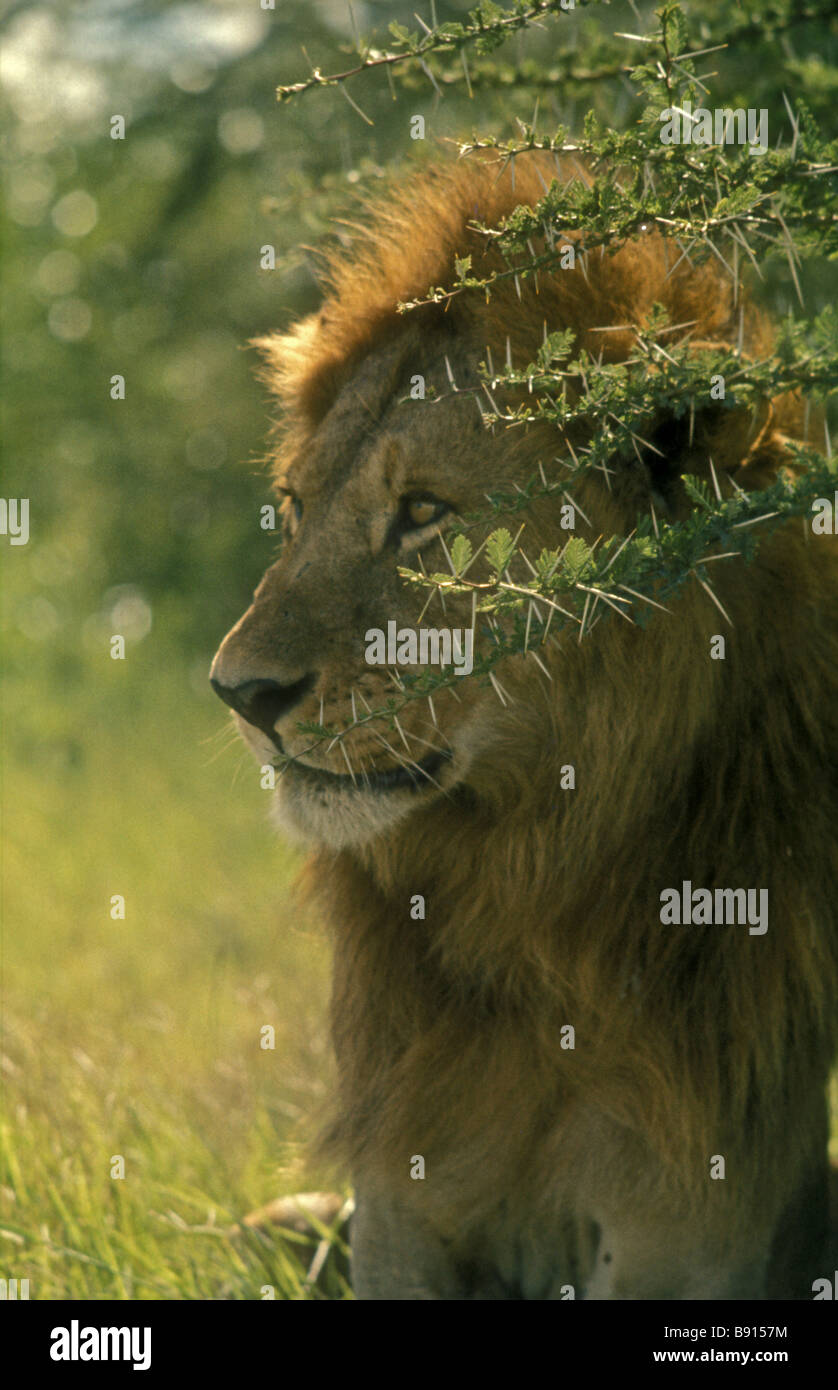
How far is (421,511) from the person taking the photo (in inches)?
101

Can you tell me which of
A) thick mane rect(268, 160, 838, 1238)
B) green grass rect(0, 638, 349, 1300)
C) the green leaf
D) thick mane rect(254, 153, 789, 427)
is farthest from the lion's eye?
green grass rect(0, 638, 349, 1300)

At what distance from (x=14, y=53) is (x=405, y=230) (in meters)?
4.76

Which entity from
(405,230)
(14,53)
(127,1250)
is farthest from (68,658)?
(405,230)

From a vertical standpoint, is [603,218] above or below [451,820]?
above

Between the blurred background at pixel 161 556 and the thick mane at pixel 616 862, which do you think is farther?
the blurred background at pixel 161 556

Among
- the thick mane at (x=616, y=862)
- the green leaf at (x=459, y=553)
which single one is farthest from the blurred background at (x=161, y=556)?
the green leaf at (x=459, y=553)

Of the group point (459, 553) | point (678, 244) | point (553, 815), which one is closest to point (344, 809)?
point (553, 815)

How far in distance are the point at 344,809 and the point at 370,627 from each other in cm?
32

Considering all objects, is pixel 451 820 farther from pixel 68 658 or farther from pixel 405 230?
pixel 68 658

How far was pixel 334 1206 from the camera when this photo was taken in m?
3.51

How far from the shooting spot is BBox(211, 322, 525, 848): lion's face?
8.13 ft

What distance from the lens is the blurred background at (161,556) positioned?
3.58 m

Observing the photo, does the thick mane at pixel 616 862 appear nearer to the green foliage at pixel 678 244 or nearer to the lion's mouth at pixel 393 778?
the lion's mouth at pixel 393 778

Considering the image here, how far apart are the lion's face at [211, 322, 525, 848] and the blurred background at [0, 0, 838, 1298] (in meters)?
0.60
